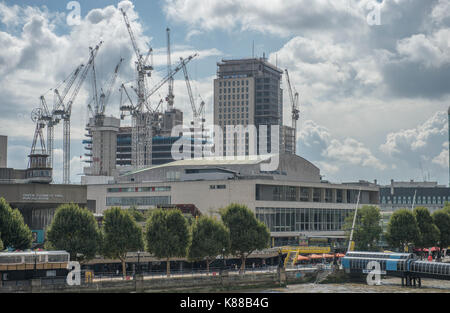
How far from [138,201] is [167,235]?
5613 cm

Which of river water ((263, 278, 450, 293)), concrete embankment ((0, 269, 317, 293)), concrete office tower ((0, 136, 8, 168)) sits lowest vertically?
river water ((263, 278, 450, 293))

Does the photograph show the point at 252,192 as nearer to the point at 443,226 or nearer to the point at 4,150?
the point at 443,226

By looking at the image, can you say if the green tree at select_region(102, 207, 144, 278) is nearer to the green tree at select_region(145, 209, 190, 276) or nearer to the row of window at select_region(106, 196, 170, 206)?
the green tree at select_region(145, 209, 190, 276)

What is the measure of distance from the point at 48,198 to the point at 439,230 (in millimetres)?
78051

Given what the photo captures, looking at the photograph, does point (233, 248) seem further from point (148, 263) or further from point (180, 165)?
point (180, 165)

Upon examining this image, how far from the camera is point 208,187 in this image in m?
139

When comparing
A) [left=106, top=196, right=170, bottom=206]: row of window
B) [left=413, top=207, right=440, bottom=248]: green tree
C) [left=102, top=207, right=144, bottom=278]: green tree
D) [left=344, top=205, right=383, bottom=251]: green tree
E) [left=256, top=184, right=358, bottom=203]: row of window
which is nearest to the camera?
[left=102, top=207, right=144, bottom=278]: green tree

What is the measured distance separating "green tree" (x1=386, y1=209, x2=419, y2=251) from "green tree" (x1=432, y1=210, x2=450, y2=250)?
33.9 ft

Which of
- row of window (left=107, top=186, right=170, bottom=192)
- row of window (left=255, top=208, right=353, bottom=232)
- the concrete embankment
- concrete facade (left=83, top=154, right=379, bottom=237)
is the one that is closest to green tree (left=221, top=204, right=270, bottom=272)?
the concrete embankment

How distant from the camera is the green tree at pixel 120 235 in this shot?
307 feet

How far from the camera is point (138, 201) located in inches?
5974

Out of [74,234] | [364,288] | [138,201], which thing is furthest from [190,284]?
[138,201]

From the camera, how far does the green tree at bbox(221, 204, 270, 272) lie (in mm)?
106938

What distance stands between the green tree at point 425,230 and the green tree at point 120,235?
6195 cm
